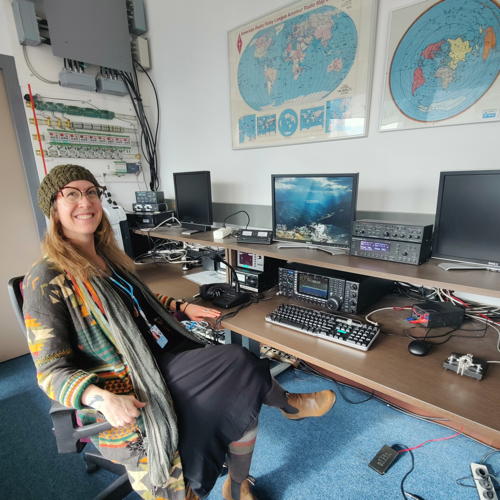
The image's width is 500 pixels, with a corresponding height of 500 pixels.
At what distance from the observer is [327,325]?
122 centimetres

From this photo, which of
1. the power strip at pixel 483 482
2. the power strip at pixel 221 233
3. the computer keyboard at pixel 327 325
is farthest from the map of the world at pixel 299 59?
the power strip at pixel 483 482

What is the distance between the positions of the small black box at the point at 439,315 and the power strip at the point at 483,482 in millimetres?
665

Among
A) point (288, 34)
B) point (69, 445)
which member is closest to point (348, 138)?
point (288, 34)

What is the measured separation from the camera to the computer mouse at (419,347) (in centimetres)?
105

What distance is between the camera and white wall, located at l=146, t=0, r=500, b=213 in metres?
1.35

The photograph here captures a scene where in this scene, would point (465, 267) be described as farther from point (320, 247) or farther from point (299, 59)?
point (299, 59)

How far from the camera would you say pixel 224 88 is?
2.05m

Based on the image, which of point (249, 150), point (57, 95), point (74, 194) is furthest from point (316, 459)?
point (57, 95)

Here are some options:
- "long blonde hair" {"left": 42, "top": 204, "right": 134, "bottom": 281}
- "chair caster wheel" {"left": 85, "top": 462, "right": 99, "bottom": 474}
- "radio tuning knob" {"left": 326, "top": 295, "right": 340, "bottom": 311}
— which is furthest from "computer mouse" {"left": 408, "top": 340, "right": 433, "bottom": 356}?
"chair caster wheel" {"left": 85, "top": 462, "right": 99, "bottom": 474}

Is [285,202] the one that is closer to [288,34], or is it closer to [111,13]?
[288,34]

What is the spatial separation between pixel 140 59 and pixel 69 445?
265 centimetres

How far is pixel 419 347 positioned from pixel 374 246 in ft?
1.43

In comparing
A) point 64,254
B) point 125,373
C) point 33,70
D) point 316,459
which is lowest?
point 316,459

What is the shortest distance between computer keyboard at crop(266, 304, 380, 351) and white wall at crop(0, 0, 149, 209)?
192cm
